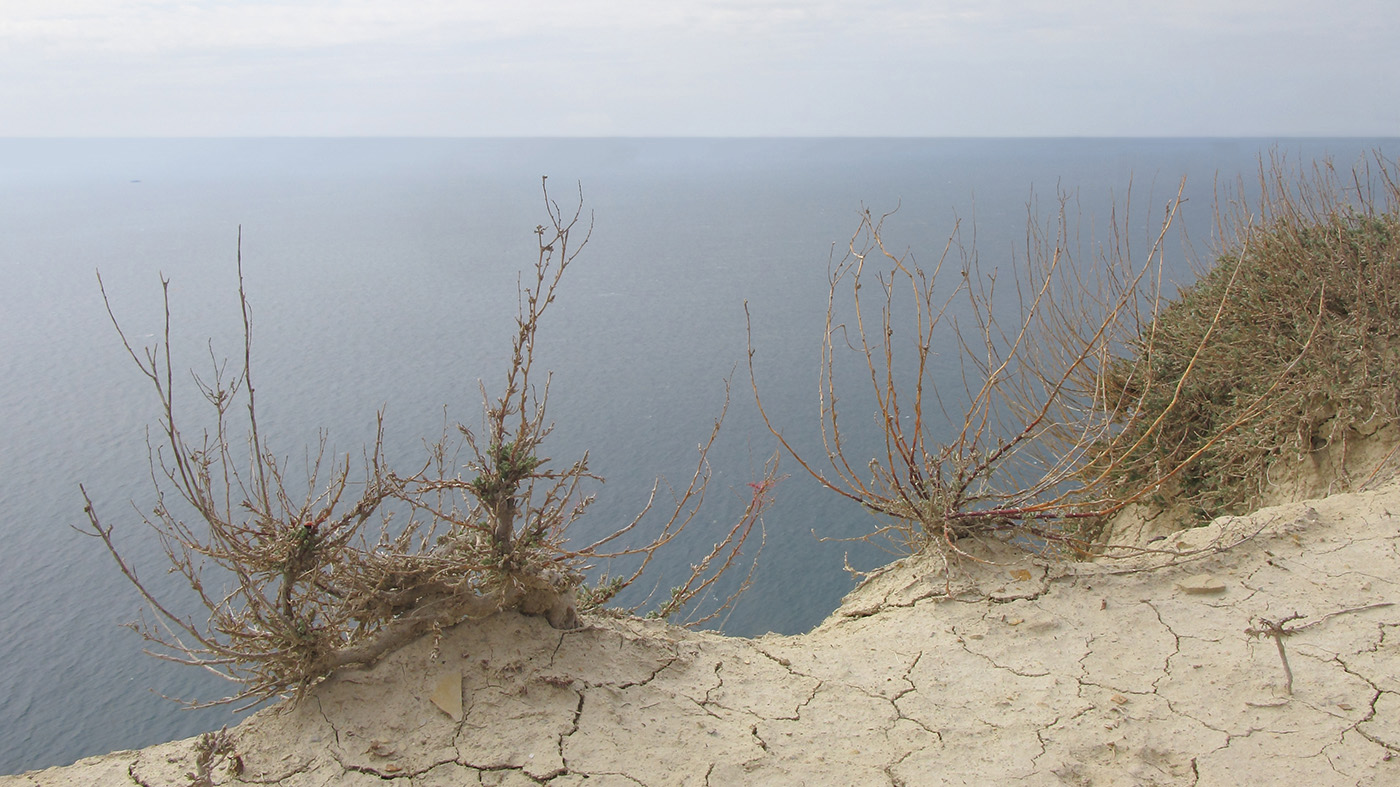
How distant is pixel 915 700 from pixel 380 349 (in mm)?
16967

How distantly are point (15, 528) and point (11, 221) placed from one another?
33654 mm

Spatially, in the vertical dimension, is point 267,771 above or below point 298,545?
below

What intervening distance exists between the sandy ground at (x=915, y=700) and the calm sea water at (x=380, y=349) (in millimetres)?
2179

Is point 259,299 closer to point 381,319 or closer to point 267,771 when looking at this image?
A: point 381,319

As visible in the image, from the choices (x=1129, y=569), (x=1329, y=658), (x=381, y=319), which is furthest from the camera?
(x=381, y=319)

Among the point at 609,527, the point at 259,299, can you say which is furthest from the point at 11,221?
the point at 609,527

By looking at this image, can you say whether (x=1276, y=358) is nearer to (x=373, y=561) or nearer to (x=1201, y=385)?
(x=1201, y=385)

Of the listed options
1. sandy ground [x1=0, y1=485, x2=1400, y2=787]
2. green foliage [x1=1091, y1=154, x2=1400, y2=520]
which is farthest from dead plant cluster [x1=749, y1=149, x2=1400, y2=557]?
sandy ground [x1=0, y1=485, x2=1400, y2=787]

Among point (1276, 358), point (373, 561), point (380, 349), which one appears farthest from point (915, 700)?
point (380, 349)

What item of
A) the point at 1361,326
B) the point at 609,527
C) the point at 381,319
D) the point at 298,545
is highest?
the point at 1361,326

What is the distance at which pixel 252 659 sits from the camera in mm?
2705

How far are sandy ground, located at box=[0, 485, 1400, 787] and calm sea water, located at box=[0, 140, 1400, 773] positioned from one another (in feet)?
7.15

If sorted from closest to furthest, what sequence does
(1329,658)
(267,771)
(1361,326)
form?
(267,771) → (1329,658) → (1361,326)

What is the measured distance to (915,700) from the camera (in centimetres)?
302
